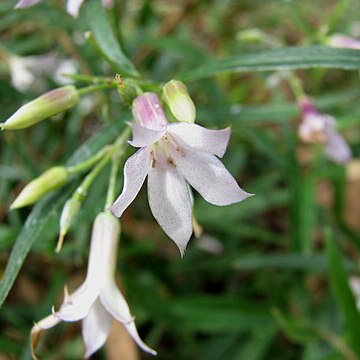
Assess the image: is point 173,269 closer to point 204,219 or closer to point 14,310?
point 204,219

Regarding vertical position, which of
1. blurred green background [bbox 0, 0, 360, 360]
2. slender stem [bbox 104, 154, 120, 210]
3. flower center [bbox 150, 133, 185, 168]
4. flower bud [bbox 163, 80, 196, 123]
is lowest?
blurred green background [bbox 0, 0, 360, 360]

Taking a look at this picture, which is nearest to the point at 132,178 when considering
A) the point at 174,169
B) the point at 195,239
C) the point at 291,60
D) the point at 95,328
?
the point at 174,169

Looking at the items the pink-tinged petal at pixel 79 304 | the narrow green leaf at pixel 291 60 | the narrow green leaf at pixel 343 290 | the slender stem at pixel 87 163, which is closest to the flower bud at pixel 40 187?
the slender stem at pixel 87 163

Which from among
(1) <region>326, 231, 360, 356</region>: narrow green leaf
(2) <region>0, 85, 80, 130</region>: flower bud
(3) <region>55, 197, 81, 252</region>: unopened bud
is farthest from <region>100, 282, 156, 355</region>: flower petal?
(1) <region>326, 231, 360, 356</region>: narrow green leaf

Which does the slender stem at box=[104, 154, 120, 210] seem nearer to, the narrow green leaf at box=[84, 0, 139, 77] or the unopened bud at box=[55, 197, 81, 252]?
the unopened bud at box=[55, 197, 81, 252]

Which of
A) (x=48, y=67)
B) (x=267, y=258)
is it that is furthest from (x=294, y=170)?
(x=48, y=67)

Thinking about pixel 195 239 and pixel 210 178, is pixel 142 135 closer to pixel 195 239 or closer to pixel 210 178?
pixel 210 178

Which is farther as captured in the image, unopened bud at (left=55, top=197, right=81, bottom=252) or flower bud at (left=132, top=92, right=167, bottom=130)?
unopened bud at (left=55, top=197, right=81, bottom=252)
